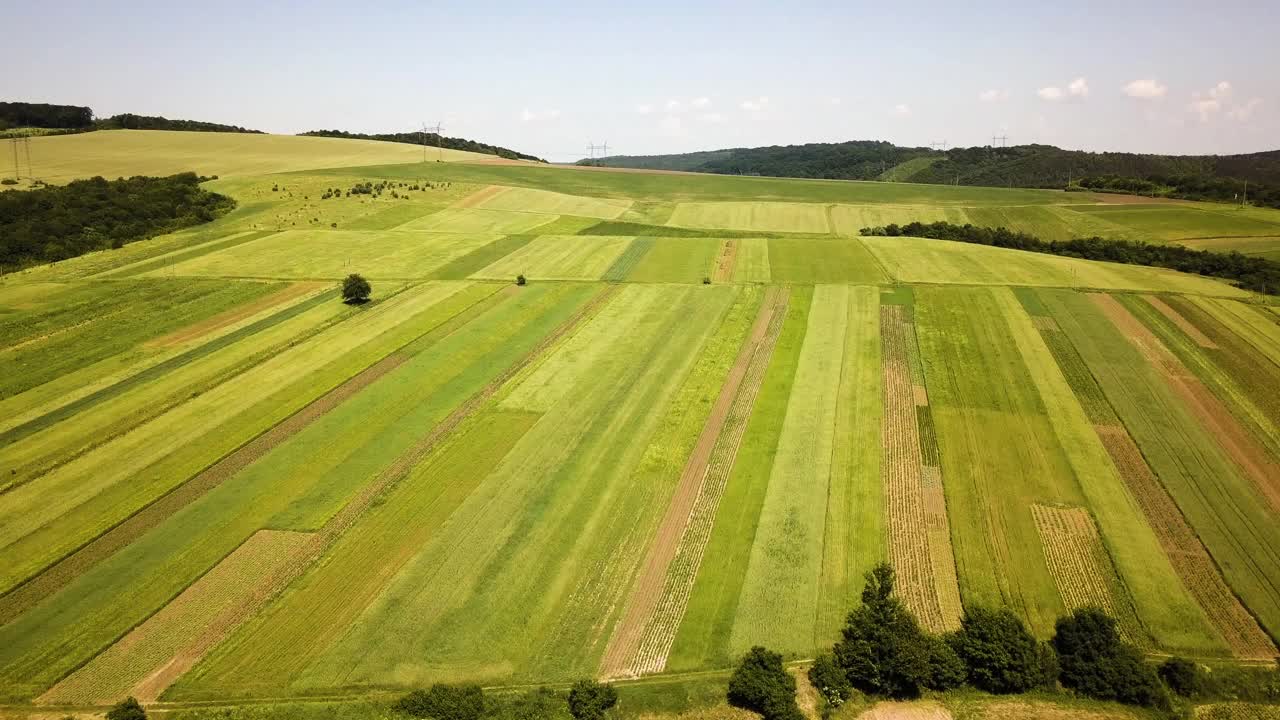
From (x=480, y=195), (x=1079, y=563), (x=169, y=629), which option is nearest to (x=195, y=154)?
(x=480, y=195)

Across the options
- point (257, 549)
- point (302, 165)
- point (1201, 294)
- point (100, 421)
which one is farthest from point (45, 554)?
point (302, 165)

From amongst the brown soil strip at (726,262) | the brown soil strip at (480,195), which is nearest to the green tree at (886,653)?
the brown soil strip at (726,262)

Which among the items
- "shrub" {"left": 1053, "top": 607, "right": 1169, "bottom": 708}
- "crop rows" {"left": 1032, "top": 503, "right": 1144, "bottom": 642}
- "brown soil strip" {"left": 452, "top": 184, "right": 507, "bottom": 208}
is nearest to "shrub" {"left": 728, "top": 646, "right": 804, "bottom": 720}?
"shrub" {"left": 1053, "top": 607, "right": 1169, "bottom": 708}

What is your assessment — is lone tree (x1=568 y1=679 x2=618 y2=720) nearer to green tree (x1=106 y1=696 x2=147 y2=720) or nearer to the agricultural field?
the agricultural field

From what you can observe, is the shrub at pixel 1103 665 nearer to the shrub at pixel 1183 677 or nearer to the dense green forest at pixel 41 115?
the shrub at pixel 1183 677

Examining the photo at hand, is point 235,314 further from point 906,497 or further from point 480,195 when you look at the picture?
point 906,497

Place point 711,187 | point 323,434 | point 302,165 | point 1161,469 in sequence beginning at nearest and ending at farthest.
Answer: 1. point 1161,469
2. point 323,434
3. point 302,165
4. point 711,187

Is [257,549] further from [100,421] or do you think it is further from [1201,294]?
[1201,294]
